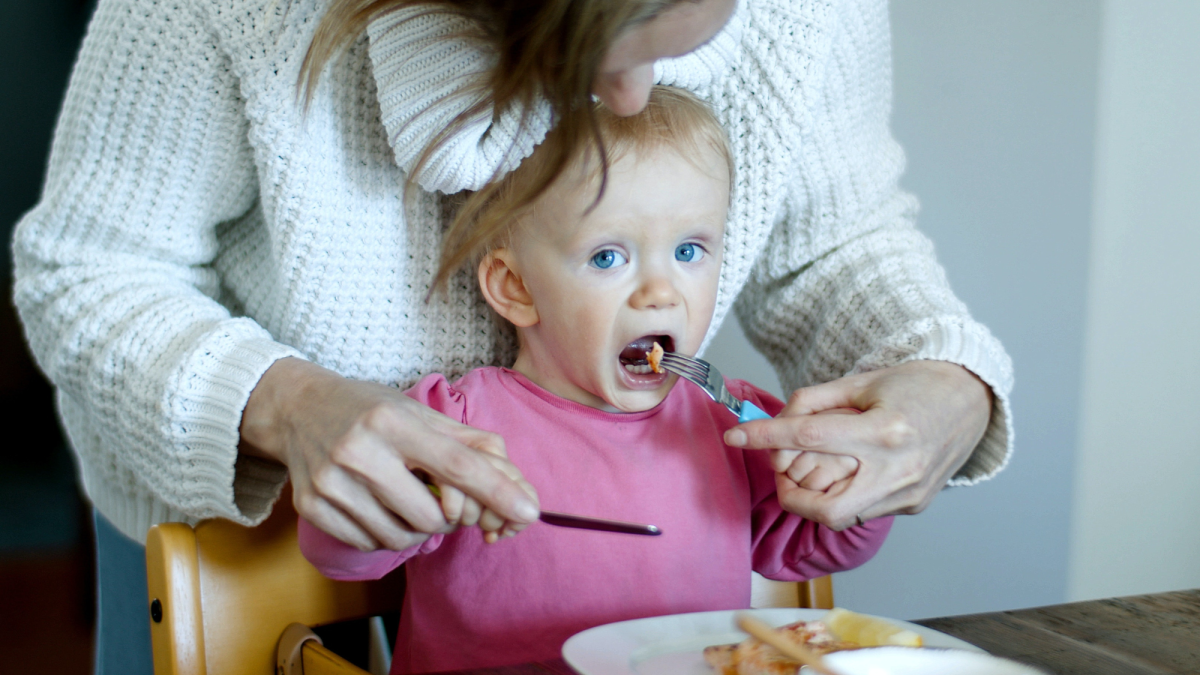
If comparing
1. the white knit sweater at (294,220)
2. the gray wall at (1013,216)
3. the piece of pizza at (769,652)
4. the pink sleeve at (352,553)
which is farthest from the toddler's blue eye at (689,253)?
the gray wall at (1013,216)

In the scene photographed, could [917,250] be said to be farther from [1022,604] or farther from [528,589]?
[1022,604]

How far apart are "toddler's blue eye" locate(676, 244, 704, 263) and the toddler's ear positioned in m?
0.14

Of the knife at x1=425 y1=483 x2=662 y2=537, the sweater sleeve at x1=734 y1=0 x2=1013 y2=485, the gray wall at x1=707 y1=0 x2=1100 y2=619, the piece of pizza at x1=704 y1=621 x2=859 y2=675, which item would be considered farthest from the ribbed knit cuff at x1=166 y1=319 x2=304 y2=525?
the gray wall at x1=707 y1=0 x2=1100 y2=619

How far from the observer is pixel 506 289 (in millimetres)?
895

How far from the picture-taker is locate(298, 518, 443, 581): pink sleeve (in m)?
0.74

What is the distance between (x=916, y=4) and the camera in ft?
5.23

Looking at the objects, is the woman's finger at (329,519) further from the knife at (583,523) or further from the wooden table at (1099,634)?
the wooden table at (1099,634)

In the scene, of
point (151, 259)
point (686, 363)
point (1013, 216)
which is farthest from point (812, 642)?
point (1013, 216)

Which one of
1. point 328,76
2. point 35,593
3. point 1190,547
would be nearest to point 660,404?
point 328,76

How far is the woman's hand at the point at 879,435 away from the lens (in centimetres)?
75

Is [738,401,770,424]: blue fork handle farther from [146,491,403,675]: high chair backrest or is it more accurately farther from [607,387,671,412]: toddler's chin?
[146,491,403,675]: high chair backrest

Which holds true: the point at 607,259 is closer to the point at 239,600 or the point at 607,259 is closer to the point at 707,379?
the point at 707,379

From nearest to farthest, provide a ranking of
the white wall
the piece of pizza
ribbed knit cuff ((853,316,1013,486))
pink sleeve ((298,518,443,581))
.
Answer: the piece of pizza
pink sleeve ((298,518,443,581))
ribbed knit cuff ((853,316,1013,486))
the white wall

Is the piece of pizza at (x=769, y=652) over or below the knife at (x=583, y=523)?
below
